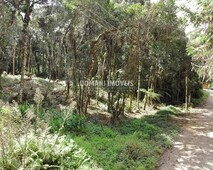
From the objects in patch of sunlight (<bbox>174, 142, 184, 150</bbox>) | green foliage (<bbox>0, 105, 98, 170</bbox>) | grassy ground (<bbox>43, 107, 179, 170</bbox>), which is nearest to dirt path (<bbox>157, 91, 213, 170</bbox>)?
patch of sunlight (<bbox>174, 142, 184, 150</bbox>)

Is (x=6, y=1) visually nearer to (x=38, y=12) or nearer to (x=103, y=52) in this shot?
(x=38, y=12)

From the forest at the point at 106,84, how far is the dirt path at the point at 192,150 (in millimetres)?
299

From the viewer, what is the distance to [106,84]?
11.6 meters

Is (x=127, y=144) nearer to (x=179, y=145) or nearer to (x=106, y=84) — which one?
(x=179, y=145)

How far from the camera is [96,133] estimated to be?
823 cm

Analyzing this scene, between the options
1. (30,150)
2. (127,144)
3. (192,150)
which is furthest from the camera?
(192,150)

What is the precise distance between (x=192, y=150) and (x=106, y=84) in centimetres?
500

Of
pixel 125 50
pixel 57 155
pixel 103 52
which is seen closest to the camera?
pixel 57 155

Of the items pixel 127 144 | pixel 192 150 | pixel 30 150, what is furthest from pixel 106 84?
pixel 30 150

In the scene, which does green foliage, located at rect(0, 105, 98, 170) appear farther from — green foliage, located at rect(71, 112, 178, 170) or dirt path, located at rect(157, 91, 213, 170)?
dirt path, located at rect(157, 91, 213, 170)

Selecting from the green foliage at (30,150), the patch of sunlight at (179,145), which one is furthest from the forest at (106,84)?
the patch of sunlight at (179,145)

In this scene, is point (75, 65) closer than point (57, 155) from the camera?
No

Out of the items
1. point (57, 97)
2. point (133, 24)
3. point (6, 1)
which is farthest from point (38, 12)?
point (133, 24)

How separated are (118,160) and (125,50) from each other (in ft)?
23.3
